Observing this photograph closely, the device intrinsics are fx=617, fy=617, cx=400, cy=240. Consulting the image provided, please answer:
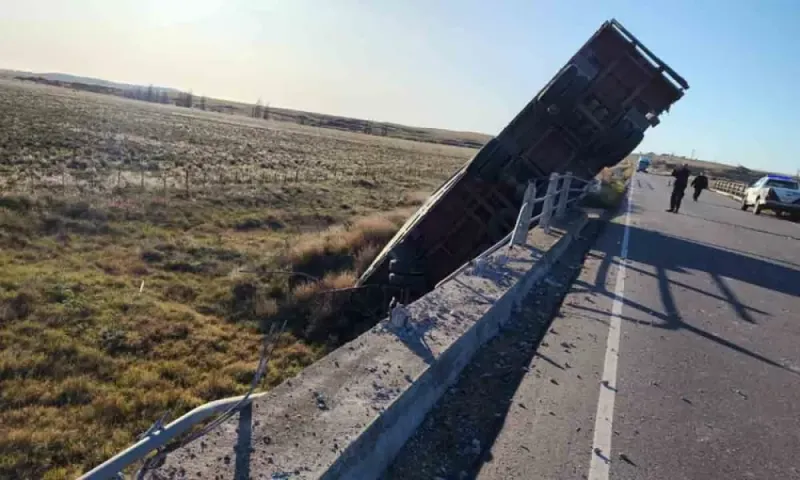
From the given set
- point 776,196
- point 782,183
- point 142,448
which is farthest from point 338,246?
point 782,183

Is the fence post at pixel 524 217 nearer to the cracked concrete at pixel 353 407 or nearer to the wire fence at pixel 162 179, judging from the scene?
the cracked concrete at pixel 353 407

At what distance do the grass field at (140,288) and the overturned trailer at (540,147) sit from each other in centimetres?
167

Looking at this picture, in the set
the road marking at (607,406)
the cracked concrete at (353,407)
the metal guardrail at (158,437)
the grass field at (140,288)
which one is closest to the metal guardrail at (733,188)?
the grass field at (140,288)

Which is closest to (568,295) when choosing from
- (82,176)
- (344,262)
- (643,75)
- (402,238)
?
(402,238)

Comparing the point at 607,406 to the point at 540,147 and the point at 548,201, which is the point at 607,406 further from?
the point at 540,147

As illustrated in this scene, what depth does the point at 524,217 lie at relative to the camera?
9.02 m

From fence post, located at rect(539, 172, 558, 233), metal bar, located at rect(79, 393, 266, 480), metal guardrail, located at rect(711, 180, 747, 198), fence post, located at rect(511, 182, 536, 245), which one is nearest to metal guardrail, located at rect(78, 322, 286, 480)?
metal bar, located at rect(79, 393, 266, 480)

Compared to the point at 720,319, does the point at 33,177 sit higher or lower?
lower

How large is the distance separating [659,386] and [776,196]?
25820 millimetres

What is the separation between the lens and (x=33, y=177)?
840 inches

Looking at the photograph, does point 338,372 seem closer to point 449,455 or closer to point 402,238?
point 449,455

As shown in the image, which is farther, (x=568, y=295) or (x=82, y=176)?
(x=82, y=176)

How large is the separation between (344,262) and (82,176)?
14069 millimetres

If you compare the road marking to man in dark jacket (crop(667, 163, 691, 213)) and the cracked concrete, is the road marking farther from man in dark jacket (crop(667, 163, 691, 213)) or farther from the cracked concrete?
man in dark jacket (crop(667, 163, 691, 213))
